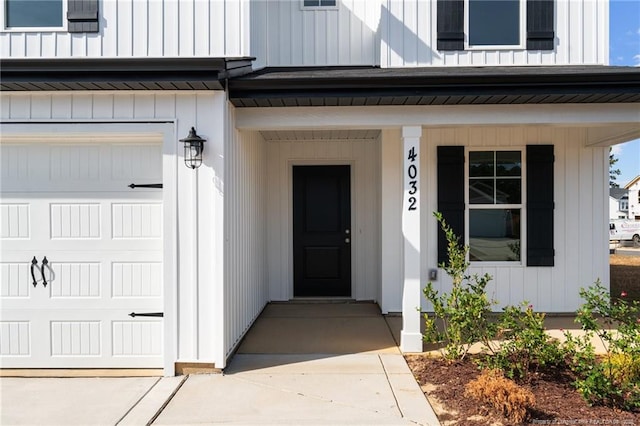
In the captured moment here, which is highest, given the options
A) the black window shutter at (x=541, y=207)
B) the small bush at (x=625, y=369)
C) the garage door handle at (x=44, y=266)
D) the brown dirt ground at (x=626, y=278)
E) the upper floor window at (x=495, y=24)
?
the upper floor window at (x=495, y=24)

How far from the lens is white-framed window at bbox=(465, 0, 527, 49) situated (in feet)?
16.2

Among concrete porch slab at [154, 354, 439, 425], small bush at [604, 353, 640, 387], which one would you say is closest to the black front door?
concrete porch slab at [154, 354, 439, 425]

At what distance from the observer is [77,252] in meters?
4.14

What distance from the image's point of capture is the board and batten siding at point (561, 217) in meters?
5.86

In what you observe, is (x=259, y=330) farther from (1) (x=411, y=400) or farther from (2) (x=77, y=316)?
(1) (x=411, y=400)

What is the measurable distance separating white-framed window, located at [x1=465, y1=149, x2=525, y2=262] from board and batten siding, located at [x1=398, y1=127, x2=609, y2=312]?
0.58 ft

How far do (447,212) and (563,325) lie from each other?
6.93ft

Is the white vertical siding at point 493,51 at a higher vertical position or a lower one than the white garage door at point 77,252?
higher

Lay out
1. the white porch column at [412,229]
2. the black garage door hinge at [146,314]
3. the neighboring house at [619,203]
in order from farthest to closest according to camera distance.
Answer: the neighboring house at [619,203], the white porch column at [412,229], the black garage door hinge at [146,314]

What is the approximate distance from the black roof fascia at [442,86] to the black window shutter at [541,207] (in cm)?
161

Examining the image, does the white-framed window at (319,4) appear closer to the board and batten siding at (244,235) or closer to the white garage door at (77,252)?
the board and batten siding at (244,235)

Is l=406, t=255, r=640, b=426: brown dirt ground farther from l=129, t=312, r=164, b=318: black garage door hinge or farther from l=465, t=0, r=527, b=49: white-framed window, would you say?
l=465, t=0, r=527, b=49: white-framed window

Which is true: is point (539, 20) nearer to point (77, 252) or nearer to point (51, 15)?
point (51, 15)

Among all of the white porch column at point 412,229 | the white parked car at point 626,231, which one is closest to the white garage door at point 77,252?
the white porch column at point 412,229
